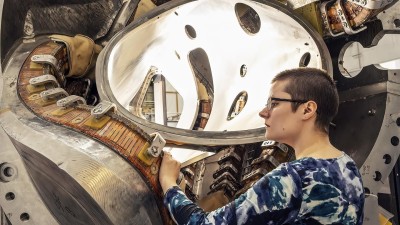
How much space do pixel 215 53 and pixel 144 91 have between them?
54 centimetres

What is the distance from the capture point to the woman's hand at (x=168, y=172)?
170 cm

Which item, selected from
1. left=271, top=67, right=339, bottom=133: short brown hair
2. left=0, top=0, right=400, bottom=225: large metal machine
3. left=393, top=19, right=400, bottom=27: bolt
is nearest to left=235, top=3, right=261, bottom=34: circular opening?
left=0, top=0, right=400, bottom=225: large metal machine

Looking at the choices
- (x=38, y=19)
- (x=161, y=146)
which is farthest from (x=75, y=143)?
(x=38, y=19)

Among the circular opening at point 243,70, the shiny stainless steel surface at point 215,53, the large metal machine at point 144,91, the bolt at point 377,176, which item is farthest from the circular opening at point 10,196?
the circular opening at point 243,70

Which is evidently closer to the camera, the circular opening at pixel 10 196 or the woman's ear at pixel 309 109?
the woman's ear at pixel 309 109

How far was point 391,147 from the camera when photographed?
2.36 meters

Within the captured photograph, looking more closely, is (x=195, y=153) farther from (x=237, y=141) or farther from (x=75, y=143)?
(x=75, y=143)

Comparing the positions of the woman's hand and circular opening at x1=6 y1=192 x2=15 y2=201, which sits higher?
the woman's hand

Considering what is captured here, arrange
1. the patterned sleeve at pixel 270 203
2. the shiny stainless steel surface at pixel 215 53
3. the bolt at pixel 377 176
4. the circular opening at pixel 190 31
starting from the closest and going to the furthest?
the patterned sleeve at pixel 270 203 → the bolt at pixel 377 176 → the shiny stainless steel surface at pixel 215 53 → the circular opening at pixel 190 31

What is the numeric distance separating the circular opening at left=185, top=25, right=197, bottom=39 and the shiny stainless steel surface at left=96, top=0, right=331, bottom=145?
0.6 inches

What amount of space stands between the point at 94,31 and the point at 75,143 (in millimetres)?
1491

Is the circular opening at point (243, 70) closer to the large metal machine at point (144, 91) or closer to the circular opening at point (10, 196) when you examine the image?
the large metal machine at point (144, 91)

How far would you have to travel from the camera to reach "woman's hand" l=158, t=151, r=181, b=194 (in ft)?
5.58

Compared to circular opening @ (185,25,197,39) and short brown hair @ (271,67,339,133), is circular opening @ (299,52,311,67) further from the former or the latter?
short brown hair @ (271,67,339,133)
